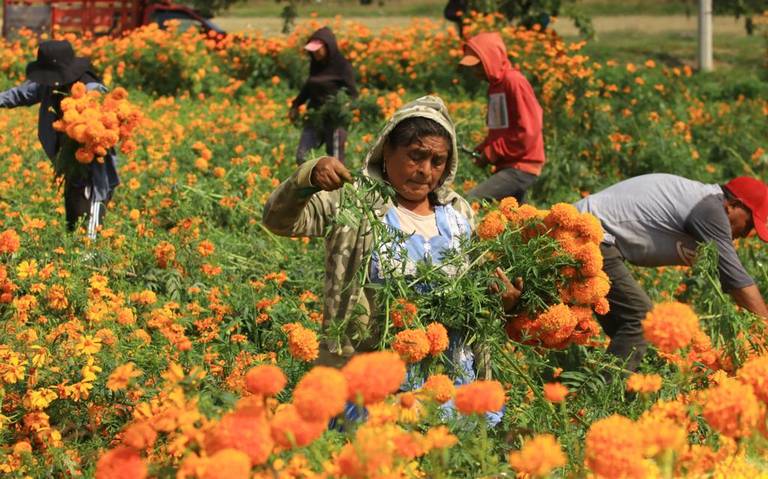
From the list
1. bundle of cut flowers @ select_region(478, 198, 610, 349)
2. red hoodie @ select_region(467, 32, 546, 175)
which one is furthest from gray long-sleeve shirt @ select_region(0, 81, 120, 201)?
bundle of cut flowers @ select_region(478, 198, 610, 349)

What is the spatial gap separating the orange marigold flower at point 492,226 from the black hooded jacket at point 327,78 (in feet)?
19.5

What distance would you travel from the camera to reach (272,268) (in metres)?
5.99

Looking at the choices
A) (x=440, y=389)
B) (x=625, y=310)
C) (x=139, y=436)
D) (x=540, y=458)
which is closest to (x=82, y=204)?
(x=625, y=310)

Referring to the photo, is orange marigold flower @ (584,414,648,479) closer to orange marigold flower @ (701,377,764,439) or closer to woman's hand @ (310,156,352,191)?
orange marigold flower @ (701,377,764,439)

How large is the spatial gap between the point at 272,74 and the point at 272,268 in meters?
8.72

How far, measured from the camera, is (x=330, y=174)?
9.68 feet

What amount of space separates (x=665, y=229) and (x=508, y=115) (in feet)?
6.85

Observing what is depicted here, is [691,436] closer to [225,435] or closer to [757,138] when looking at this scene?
[225,435]

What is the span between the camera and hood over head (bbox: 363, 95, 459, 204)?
3.22m

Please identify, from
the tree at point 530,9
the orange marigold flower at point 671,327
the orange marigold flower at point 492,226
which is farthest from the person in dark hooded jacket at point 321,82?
the orange marigold flower at point 671,327

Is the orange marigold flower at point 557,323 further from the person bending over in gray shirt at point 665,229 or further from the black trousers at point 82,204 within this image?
the black trousers at point 82,204

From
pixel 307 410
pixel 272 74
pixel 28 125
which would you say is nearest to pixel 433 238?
pixel 307 410

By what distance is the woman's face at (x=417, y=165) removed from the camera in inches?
125

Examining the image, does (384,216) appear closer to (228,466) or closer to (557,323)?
(557,323)
